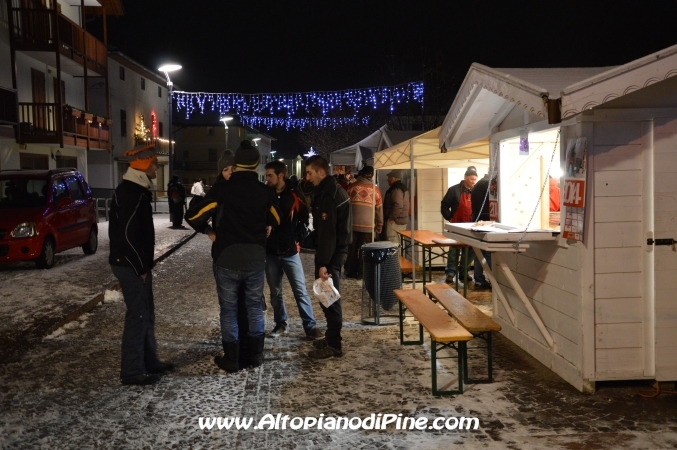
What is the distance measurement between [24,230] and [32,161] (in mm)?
11866

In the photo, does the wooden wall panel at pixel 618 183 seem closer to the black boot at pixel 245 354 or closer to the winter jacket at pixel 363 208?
the black boot at pixel 245 354

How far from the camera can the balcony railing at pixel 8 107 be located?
1742cm

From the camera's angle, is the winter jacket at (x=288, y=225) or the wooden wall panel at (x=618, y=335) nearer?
Answer: the wooden wall panel at (x=618, y=335)

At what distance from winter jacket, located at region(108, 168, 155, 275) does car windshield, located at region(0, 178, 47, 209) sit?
8360 mm

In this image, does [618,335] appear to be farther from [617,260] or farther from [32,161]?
[32,161]

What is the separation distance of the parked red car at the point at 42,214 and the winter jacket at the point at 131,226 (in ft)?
24.9

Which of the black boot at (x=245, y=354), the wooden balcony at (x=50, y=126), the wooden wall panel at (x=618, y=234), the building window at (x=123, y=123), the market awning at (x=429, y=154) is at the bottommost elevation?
the black boot at (x=245, y=354)

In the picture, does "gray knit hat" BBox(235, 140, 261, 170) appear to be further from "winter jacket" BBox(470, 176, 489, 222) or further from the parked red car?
the parked red car

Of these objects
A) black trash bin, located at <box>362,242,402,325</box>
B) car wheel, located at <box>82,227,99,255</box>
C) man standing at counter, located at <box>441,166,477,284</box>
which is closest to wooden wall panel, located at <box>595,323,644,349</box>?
black trash bin, located at <box>362,242,402,325</box>

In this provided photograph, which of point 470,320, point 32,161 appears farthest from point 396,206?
point 32,161

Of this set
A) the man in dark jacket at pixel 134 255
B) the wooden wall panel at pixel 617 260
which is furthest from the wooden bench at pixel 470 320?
the man in dark jacket at pixel 134 255

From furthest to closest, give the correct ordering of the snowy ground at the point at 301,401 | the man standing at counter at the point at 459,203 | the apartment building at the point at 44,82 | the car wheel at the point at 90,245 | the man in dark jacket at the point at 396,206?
the apartment building at the point at 44,82 < the car wheel at the point at 90,245 < the man in dark jacket at the point at 396,206 < the man standing at counter at the point at 459,203 < the snowy ground at the point at 301,401

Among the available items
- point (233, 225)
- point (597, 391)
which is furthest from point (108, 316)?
point (597, 391)

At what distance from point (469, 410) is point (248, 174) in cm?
280
